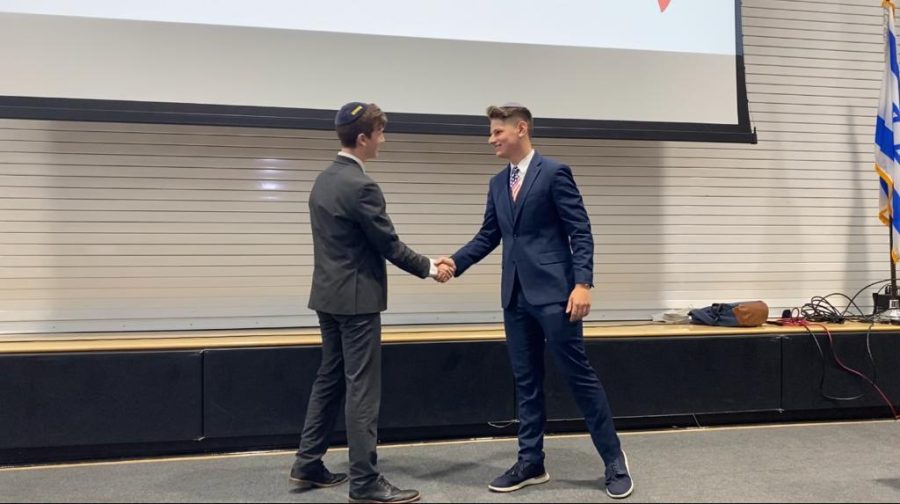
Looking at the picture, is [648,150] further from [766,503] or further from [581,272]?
[766,503]

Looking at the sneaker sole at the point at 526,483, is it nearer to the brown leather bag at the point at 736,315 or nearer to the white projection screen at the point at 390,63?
the brown leather bag at the point at 736,315

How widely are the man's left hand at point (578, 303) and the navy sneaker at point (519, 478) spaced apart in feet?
2.20

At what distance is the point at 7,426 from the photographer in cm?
261

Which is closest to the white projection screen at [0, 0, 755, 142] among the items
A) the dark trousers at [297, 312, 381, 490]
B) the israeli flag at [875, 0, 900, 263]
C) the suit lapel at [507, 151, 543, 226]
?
the suit lapel at [507, 151, 543, 226]

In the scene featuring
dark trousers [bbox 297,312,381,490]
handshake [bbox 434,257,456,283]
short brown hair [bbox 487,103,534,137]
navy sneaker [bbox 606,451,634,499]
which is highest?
short brown hair [bbox 487,103,534,137]

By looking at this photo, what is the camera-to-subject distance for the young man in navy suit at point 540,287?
2.24m

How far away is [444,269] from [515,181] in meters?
0.47

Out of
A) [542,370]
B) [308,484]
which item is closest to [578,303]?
[542,370]

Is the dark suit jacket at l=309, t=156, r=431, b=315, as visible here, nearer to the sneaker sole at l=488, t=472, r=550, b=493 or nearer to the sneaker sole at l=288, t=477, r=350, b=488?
the sneaker sole at l=288, t=477, r=350, b=488

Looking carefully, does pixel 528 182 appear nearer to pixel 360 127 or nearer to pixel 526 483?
pixel 360 127

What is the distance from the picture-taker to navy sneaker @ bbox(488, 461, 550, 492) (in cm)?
234

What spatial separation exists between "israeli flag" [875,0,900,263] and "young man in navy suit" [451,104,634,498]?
2642 millimetres

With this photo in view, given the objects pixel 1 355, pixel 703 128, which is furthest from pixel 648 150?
pixel 1 355

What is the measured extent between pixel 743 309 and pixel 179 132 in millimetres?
3334
